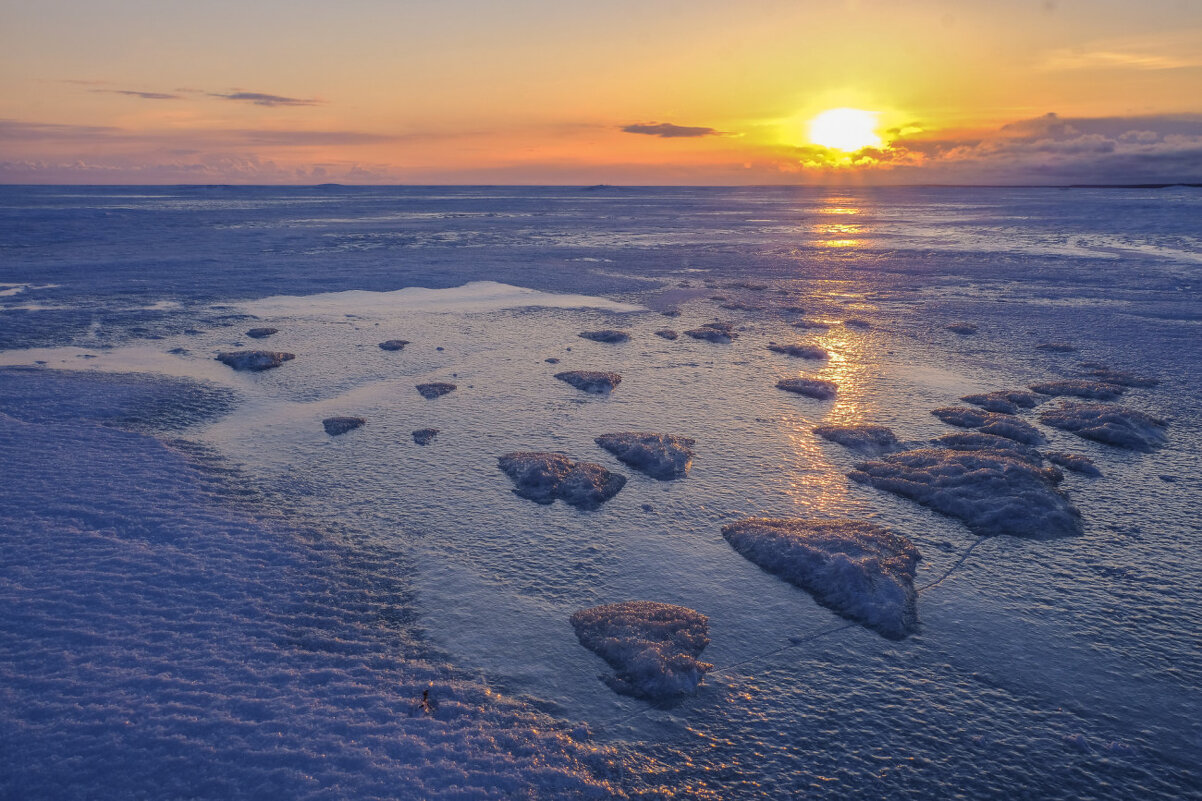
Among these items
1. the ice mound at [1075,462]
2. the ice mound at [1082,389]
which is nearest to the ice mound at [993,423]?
the ice mound at [1075,462]

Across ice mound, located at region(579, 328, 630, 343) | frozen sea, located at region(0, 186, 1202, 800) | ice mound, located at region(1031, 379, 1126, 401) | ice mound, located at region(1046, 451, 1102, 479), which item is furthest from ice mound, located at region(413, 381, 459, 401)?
ice mound, located at region(1031, 379, 1126, 401)

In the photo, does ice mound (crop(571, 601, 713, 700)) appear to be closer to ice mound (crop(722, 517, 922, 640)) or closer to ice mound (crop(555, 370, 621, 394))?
ice mound (crop(722, 517, 922, 640))

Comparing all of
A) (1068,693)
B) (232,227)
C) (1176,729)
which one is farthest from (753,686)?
(232,227)

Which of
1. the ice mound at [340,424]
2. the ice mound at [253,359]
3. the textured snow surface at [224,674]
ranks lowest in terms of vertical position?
the textured snow surface at [224,674]

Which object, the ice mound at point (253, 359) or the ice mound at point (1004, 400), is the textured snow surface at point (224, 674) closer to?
the ice mound at point (253, 359)

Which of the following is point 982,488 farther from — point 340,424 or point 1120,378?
point 340,424

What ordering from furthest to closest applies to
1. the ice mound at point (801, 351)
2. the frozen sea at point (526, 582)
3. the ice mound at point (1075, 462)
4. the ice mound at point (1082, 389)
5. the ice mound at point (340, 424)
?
1. the ice mound at point (801, 351)
2. the ice mound at point (1082, 389)
3. the ice mound at point (340, 424)
4. the ice mound at point (1075, 462)
5. the frozen sea at point (526, 582)

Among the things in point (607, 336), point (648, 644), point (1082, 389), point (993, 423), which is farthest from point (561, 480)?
point (1082, 389)

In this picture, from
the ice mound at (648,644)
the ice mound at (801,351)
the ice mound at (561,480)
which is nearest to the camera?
the ice mound at (648,644)
